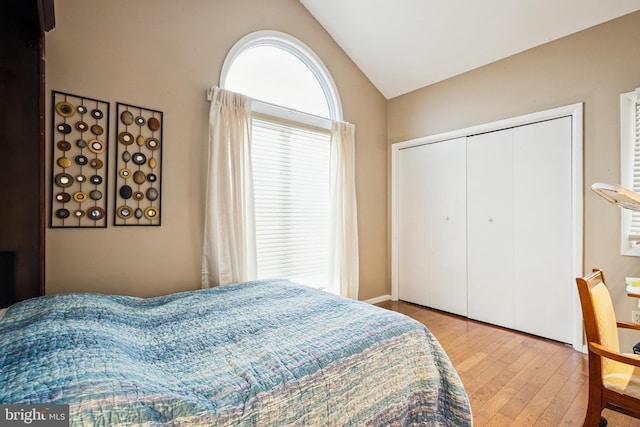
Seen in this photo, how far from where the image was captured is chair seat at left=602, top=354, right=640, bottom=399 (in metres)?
1.30

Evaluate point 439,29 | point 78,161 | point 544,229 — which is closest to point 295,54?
point 439,29

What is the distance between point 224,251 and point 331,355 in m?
1.55

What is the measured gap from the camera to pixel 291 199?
10.1 feet

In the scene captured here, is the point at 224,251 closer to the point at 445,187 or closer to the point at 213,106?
the point at 213,106

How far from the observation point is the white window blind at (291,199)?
287 centimetres

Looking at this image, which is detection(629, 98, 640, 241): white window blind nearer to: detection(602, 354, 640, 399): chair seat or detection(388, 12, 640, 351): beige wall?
detection(388, 12, 640, 351): beige wall

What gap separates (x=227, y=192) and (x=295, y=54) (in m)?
1.75

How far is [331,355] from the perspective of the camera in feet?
3.80

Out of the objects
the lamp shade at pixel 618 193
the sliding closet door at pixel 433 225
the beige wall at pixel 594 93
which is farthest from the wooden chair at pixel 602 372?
the sliding closet door at pixel 433 225

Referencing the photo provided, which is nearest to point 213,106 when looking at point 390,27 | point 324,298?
point 324,298

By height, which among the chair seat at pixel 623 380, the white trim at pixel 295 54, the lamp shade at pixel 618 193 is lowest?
the chair seat at pixel 623 380

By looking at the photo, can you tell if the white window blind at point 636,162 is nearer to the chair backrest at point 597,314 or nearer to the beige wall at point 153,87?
the chair backrest at point 597,314

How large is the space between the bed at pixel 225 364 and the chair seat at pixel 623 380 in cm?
65

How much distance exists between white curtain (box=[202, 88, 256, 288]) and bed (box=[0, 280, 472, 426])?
641 millimetres
